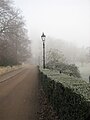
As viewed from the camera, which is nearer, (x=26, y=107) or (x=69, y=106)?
(x=69, y=106)

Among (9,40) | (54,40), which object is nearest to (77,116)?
(9,40)

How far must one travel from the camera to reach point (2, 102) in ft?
41.6

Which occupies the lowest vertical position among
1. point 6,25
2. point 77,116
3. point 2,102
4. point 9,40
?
point 2,102

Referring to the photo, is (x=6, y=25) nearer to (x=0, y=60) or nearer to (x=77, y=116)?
(x=0, y=60)

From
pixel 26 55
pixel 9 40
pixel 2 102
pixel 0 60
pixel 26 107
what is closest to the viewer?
pixel 26 107

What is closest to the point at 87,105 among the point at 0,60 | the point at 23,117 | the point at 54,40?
the point at 23,117

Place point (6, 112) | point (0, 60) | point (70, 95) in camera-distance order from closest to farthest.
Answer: point (70, 95), point (6, 112), point (0, 60)

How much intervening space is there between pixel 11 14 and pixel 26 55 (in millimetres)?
23495

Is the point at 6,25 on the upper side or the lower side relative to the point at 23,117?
upper

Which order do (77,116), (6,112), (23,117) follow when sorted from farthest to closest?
(6,112), (23,117), (77,116)

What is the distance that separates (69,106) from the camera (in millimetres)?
6168

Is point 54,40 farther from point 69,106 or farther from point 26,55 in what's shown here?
point 69,106

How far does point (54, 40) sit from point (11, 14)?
3394 inches

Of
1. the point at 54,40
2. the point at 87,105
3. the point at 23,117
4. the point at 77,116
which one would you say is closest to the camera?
the point at 87,105
